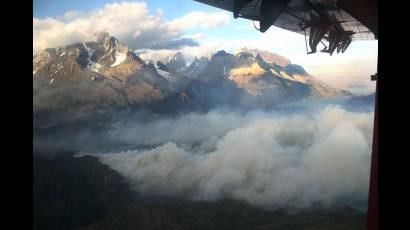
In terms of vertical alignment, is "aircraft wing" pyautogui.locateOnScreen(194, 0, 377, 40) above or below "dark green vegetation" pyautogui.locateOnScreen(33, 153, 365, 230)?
above

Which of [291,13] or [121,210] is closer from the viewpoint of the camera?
[291,13]

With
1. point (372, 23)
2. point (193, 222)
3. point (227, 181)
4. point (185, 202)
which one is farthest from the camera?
point (227, 181)

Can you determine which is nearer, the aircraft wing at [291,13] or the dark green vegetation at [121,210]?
the aircraft wing at [291,13]

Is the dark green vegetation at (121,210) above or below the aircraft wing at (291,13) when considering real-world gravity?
below

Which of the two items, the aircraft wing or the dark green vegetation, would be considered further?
the dark green vegetation

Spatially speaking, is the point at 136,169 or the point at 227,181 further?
the point at 227,181

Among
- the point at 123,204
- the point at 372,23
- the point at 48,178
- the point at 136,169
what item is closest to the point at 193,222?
the point at 123,204
